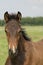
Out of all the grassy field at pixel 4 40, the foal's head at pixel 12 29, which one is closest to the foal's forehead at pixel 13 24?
the foal's head at pixel 12 29

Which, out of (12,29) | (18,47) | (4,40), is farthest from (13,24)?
(4,40)

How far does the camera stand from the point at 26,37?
7.13 m

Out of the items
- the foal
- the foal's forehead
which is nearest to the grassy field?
the foal

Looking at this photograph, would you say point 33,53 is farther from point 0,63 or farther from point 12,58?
point 0,63

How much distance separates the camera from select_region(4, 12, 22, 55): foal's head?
18.7 feet

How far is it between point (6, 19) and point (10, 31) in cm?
47

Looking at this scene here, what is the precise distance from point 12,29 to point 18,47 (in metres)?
0.55

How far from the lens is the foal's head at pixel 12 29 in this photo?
5707mm

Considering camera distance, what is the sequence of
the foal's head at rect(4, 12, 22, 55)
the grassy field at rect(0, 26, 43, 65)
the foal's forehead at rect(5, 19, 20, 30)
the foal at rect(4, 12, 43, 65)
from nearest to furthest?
1. the foal's head at rect(4, 12, 22, 55)
2. the foal at rect(4, 12, 43, 65)
3. the foal's forehead at rect(5, 19, 20, 30)
4. the grassy field at rect(0, 26, 43, 65)

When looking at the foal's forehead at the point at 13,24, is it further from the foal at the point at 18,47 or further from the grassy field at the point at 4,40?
the grassy field at the point at 4,40

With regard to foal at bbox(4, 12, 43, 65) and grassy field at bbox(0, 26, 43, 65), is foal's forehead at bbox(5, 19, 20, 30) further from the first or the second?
grassy field at bbox(0, 26, 43, 65)

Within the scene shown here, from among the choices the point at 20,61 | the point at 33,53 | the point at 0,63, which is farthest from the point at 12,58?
the point at 0,63

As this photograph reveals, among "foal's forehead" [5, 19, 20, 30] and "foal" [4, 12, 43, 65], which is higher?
"foal's forehead" [5, 19, 20, 30]

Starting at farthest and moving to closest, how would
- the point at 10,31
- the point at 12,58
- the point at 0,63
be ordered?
the point at 0,63 → the point at 12,58 → the point at 10,31
